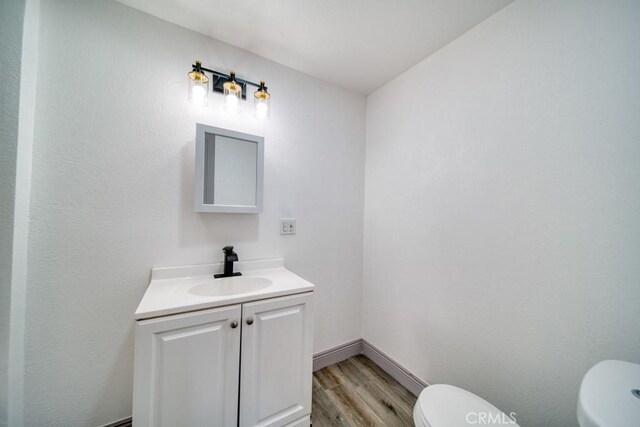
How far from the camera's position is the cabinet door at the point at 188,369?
2.88 feet

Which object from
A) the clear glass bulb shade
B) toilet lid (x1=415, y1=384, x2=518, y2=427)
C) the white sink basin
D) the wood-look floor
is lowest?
the wood-look floor

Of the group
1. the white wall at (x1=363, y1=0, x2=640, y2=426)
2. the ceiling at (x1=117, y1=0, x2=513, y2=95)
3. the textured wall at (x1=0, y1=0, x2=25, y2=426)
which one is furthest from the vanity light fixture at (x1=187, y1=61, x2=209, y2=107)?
the white wall at (x1=363, y1=0, x2=640, y2=426)

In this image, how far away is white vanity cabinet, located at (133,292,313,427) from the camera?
894 mm

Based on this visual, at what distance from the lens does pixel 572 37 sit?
0.97 meters

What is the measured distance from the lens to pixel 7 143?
0.89 m

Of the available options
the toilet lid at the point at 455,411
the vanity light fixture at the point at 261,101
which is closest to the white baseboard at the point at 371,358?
the toilet lid at the point at 455,411

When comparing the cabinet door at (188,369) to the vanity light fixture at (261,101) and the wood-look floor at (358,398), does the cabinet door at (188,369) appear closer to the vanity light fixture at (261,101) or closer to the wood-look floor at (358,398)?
the wood-look floor at (358,398)

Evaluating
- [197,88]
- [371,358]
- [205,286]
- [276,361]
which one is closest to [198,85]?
[197,88]

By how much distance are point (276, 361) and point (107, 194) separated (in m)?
1.23

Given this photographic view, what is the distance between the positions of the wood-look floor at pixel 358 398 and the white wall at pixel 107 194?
Answer: 3.37 ft

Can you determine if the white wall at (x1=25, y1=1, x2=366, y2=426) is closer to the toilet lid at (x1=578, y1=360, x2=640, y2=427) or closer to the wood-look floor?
the wood-look floor

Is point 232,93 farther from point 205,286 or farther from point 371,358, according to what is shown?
point 371,358

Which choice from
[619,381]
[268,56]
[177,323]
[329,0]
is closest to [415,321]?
[619,381]

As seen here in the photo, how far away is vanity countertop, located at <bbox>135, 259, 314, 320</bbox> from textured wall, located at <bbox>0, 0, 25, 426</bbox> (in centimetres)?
47
